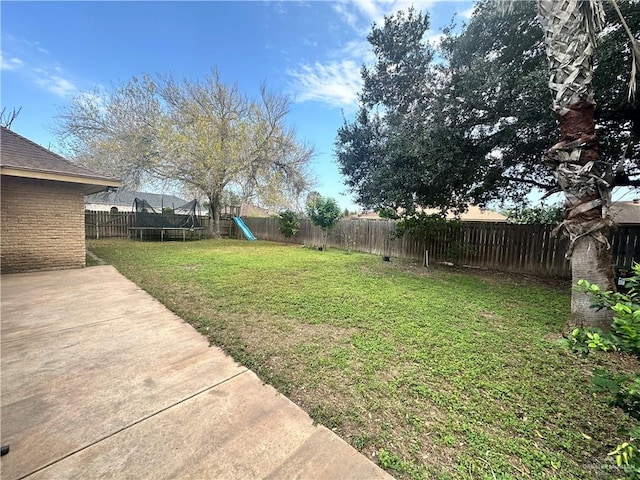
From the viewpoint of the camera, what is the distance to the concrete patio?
4.23ft

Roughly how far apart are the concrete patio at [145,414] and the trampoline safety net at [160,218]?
10195 mm

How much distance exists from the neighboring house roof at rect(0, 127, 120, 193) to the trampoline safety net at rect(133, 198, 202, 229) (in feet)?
17.9

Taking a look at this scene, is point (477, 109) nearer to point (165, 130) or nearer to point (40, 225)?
point (40, 225)

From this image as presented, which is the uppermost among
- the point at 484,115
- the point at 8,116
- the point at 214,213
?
the point at 8,116

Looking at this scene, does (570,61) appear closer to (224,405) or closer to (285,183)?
(224,405)

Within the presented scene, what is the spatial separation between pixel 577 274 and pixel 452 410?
8.23ft

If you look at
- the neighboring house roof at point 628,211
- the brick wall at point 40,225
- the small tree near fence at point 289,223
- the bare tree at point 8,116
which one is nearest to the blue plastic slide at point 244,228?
the small tree near fence at point 289,223

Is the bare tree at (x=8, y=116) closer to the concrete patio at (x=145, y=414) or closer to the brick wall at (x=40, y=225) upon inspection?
the brick wall at (x=40, y=225)

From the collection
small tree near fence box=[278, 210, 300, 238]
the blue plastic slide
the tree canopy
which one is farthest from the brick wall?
the blue plastic slide

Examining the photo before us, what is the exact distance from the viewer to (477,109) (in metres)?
4.99

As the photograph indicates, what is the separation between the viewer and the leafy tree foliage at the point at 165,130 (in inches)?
429

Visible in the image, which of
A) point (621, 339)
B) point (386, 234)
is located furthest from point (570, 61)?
point (386, 234)

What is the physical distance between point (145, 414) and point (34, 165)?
653 centimetres

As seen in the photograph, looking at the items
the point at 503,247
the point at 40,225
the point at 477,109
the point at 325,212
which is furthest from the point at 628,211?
the point at 40,225
